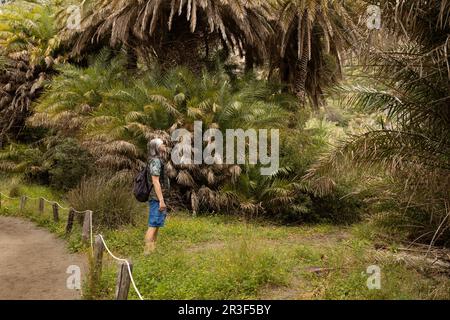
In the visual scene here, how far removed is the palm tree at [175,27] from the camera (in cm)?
1438

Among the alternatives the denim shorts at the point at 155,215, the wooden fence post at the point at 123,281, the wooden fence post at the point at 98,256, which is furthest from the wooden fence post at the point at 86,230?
the wooden fence post at the point at 123,281

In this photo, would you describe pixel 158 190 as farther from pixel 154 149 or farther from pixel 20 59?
pixel 20 59

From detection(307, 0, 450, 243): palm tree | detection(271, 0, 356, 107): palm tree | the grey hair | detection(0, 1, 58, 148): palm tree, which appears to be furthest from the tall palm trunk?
the grey hair

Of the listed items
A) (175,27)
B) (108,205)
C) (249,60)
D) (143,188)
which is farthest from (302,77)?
(143,188)

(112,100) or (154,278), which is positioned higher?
(112,100)

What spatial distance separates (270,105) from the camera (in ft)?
45.8

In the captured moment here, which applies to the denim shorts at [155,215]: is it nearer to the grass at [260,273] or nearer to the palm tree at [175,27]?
the grass at [260,273]

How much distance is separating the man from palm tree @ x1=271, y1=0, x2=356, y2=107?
23.5 ft

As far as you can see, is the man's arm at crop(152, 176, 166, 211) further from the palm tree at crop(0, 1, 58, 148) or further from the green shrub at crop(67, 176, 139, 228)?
the palm tree at crop(0, 1, 58, 148)

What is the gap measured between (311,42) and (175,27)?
4.66 m

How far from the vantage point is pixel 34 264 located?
8016 mm
